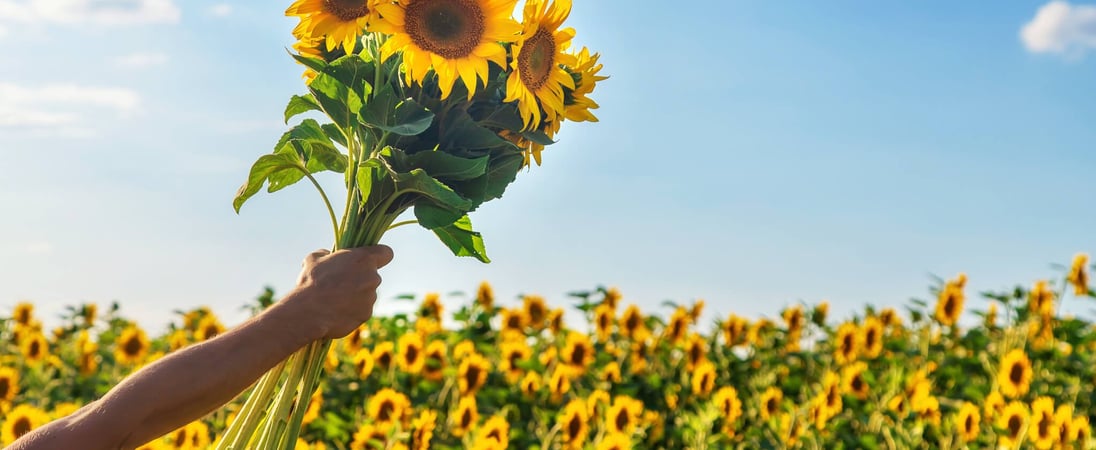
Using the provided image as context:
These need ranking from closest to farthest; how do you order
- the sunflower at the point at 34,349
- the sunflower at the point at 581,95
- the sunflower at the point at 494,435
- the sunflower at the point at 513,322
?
the sunflower at the point at 581,95
the sunflower at the point at 494,435
the sunflower at the point at 513,322
the sunflower at the point at 34,349

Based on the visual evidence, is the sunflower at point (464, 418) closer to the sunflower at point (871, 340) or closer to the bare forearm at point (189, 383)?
the bare forearm at point (189, 383)

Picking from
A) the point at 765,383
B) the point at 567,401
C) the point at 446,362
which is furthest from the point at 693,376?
the point at 446,362

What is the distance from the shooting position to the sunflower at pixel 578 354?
4.73 metres

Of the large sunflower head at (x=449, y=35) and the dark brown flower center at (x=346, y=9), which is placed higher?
the dark brown flower center at (x=346, y=9)

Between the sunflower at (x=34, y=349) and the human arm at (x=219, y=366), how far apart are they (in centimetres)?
433

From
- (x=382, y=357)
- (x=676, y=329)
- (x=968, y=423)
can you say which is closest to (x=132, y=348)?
(x=382, y=357)

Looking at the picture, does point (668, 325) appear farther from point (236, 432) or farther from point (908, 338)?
point (236, 432)

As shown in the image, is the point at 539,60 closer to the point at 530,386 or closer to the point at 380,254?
the point at 380,254

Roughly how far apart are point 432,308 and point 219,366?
12.0 ft

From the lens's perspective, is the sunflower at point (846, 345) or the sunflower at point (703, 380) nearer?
the sunflower at point (703, 380)

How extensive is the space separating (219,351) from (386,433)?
138 cm

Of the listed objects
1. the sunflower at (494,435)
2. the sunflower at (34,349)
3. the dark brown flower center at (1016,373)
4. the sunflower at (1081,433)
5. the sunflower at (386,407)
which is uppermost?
the sunflower at (34,349)

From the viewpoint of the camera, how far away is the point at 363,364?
184 inches

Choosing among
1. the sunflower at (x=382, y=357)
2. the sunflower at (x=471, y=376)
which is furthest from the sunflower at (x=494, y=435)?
the sunflower at (x=382, y=357)
